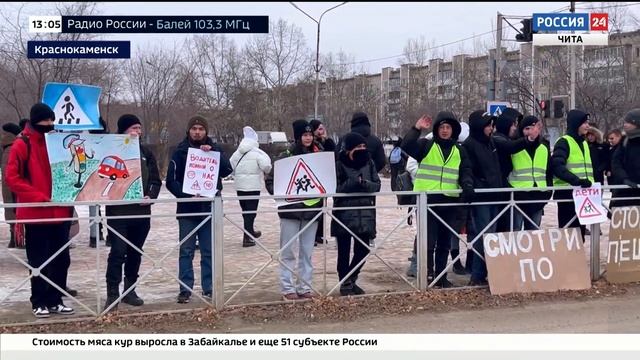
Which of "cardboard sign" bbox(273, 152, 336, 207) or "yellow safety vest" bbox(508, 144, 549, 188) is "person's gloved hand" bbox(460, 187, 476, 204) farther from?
"cardboard sign" bbox(273, 152, 336, 207)

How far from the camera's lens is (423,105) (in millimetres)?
43906

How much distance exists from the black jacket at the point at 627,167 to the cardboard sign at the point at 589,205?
21.7 inches

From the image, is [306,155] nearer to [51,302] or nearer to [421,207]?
[421,207]

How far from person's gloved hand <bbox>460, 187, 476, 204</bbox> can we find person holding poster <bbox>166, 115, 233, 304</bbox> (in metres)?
2.57

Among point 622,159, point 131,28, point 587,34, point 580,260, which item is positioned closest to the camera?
point 580,260

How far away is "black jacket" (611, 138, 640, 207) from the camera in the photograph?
27.0 ft

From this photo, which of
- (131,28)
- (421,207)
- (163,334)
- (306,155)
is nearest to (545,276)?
(421,207)

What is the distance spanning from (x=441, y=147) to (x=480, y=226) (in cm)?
102

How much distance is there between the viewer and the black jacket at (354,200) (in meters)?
7.05

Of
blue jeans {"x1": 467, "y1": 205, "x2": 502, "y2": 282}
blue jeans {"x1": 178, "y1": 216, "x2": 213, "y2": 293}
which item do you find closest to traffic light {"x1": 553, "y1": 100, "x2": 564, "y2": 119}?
blue jeans {"x1": 467, "y1": 205, "x2": 502, "y2": 282}

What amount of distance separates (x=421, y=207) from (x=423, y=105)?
123 feet

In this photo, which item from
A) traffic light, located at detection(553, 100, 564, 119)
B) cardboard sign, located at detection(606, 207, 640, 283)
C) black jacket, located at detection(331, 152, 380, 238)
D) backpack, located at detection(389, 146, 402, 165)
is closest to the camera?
black jacket, located at detection(331, 152, 380, 238)

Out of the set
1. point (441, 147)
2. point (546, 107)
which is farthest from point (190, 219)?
point (546, 107)

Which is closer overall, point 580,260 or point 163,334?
point 163,334
